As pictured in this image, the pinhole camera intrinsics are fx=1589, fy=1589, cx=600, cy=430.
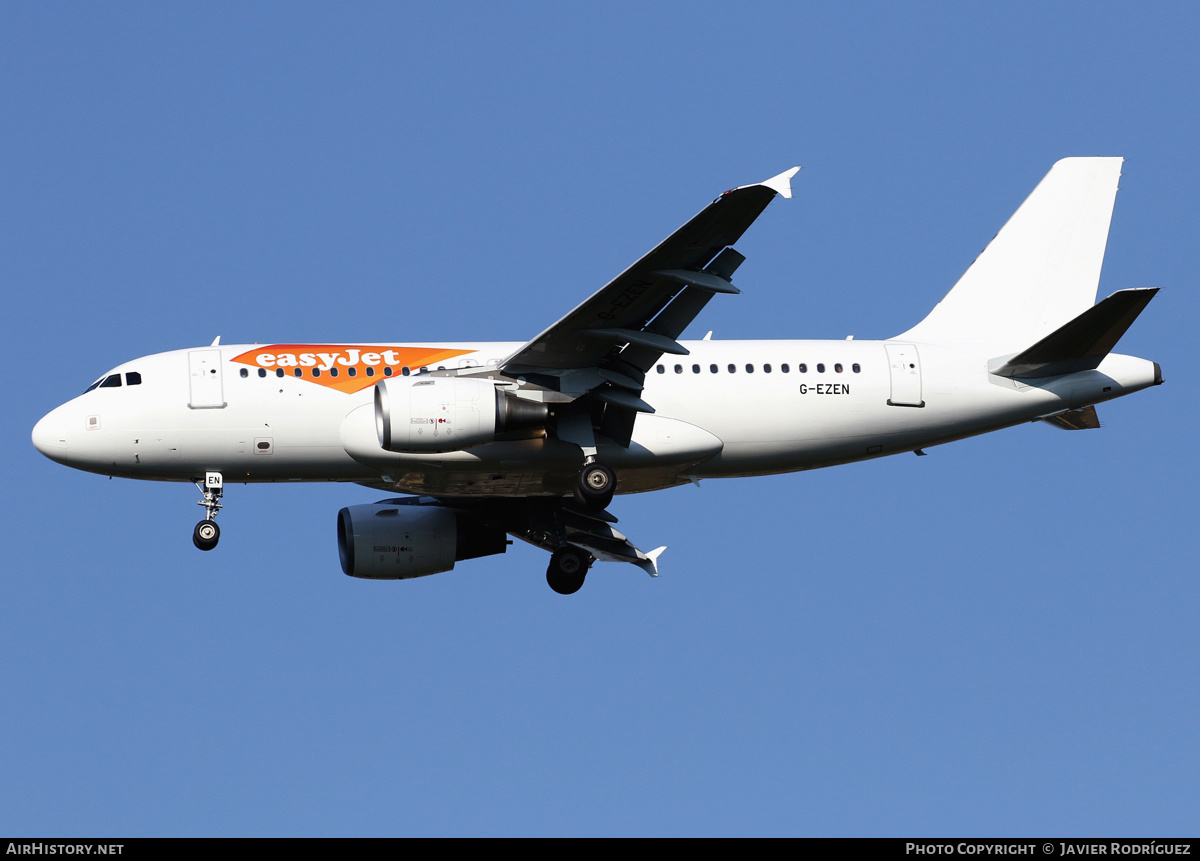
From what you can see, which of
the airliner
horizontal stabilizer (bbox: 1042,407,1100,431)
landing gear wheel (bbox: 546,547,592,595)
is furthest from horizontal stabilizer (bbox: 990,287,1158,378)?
landing gear wheel (bbox: 546,547,592,595)

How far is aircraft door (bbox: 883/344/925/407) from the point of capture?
3435 centimetres

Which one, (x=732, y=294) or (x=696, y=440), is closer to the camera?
(x=732, y=294)

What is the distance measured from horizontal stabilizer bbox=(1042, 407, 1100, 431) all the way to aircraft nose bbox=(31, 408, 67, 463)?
21175 mm

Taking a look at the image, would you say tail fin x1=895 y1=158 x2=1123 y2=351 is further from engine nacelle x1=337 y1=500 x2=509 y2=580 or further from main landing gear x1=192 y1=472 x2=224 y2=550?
main landing gear x1=192 y1=472 x2=224 y2=550

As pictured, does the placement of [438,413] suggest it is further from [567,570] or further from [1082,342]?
[1082,342]

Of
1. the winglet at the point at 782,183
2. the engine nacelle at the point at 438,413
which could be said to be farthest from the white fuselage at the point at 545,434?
the winglet at the point at 782,183

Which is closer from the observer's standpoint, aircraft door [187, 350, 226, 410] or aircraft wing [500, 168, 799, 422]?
aircraft wing [500, 168, 799, 422]

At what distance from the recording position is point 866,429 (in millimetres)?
34219

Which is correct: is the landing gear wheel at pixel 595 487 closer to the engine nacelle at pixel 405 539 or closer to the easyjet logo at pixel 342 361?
the easyjet logo at pixel 342 361

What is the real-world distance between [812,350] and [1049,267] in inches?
278

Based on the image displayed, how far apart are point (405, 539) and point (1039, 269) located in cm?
1617

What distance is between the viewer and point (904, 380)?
34469mm
